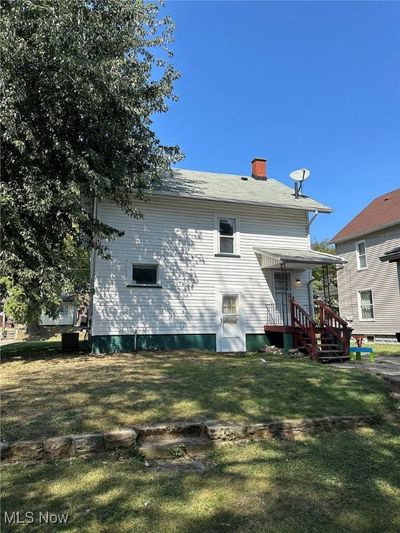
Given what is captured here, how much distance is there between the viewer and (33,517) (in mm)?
3100

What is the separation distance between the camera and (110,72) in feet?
32.1

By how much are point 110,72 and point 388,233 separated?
1642 cm

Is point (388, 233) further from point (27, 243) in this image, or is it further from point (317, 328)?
point (27, 243)

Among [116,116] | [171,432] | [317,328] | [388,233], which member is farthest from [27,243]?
[388,233]

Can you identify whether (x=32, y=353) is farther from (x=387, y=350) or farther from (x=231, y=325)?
(x=387, y=350)

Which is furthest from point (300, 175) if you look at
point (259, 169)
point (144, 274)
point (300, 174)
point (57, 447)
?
point (57, 447)

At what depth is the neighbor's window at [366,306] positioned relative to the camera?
2189cm

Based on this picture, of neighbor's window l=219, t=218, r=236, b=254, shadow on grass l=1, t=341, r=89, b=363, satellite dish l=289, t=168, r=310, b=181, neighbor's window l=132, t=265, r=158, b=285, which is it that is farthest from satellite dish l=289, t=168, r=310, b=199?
shadow on grass l=1, t=341, r=89, b=363

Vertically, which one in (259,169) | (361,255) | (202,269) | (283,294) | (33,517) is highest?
(259,169)

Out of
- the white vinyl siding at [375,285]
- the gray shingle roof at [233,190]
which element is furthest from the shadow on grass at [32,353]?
the white vinyl siding at [375,285]

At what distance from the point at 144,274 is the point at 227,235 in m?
3.12

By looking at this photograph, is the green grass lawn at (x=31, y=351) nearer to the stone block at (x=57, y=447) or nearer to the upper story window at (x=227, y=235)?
the upper story window at (x=227, y=235)

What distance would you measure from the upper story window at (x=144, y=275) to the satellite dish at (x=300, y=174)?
20.1 feet

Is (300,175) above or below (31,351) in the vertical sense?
above
